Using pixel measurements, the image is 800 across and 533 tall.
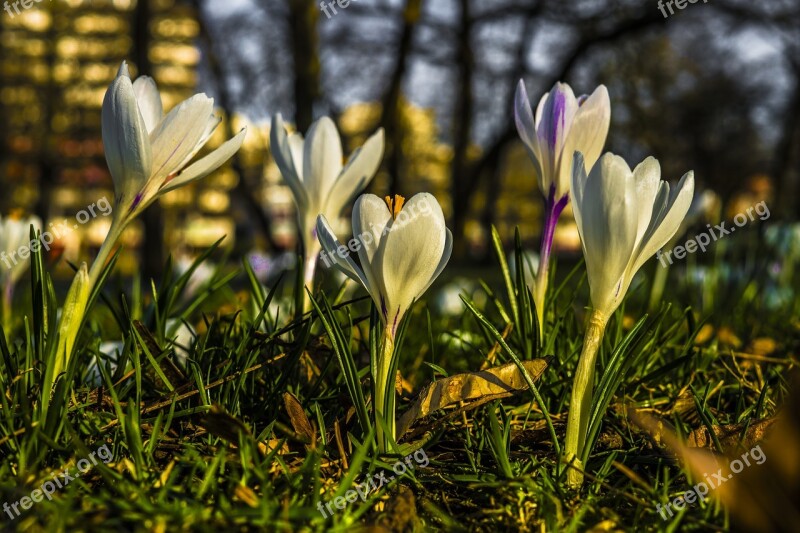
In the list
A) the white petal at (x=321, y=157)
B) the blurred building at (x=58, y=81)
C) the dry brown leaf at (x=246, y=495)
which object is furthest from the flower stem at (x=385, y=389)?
the blurred building at (x=58, y=81)

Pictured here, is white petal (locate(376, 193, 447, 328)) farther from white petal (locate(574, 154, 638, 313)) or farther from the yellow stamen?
white petal (locate(574, 154, 638, 313))

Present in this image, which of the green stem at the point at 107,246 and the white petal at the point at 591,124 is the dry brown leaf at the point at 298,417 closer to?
the green stem at the point at 107,246

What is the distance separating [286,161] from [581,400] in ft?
2.90

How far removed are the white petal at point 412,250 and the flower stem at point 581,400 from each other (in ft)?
0.86

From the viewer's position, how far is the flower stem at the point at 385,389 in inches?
44.3

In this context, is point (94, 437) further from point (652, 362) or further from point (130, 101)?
point (652, 362)

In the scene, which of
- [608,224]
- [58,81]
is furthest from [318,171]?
[58,81]

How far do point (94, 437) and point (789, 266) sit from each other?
143 inches

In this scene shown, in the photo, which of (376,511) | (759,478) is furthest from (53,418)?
(759,478)

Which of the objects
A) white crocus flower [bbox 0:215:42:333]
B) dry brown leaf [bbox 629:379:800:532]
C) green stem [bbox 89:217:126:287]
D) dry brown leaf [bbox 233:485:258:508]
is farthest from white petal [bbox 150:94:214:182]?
white crocus flower [bbox 0:215:42:333]

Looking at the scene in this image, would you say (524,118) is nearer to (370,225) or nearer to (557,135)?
(557,135)

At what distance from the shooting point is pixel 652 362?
1648 millimetres

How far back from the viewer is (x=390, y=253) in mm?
1054

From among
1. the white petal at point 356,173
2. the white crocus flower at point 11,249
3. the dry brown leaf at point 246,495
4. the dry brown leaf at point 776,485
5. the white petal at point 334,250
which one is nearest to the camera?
the dry brown leaf at point 776,485
